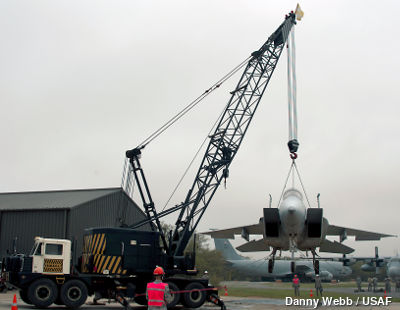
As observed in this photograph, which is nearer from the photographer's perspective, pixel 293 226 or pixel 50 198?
pixel 293 226

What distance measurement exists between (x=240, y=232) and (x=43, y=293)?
8.35 metres

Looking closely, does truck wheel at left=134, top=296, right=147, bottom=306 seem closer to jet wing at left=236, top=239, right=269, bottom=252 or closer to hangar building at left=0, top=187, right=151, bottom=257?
jet wing at left=236, top=239, right=269, bottom=252

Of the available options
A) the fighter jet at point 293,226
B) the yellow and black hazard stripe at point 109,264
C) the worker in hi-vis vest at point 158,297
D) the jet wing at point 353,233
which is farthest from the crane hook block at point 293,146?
the worker in hi-vis vest at point 158,297

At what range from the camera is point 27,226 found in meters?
25.5

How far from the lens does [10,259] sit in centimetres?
1552

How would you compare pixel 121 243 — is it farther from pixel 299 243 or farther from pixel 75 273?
pixel 299 243

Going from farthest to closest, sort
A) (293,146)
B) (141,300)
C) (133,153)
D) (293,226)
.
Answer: (133,153) → (293,146) → (141,300) → (293,226)

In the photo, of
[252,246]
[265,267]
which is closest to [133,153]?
[252,246]

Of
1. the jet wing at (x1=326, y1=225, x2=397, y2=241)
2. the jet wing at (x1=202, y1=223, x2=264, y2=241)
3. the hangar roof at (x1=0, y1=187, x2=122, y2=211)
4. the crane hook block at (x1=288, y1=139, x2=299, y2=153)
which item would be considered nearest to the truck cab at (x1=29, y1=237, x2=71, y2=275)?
the jet wing at (x1=202, y1=223, x2=264, y2=241)

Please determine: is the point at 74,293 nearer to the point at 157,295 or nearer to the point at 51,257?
the point at 51,257

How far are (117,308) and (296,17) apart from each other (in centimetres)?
1704

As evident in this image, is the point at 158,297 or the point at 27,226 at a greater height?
the point at 27,226

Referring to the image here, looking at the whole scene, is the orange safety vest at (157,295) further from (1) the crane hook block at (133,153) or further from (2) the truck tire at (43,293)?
(1) the crane hook block at (133,153)

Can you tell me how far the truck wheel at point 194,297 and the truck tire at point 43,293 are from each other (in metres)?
4.36
